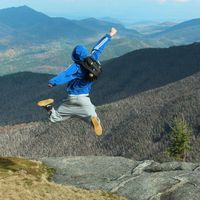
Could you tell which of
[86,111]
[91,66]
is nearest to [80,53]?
[91,66]

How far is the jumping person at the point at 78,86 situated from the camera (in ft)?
82.4

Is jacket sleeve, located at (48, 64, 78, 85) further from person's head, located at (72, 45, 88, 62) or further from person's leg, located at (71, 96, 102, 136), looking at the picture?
person's leg, located at (71, 96, 102, 136)

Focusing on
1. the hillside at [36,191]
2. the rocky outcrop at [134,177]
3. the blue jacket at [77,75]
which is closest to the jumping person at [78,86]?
the blue jacket at [77,75]

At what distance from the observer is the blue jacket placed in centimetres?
2492

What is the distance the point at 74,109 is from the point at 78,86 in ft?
6.77

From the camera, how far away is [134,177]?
47500mm

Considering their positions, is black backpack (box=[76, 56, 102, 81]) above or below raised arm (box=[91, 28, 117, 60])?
below

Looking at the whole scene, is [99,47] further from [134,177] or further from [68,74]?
[134,177]

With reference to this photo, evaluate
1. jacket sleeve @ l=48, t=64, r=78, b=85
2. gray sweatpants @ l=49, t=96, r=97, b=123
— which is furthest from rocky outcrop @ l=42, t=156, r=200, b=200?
jacket sleeve @ l=48, t=64, r=78, b=85

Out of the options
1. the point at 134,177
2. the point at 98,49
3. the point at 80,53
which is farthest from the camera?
the point at 134,177

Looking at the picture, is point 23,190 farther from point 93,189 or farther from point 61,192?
point 93,189

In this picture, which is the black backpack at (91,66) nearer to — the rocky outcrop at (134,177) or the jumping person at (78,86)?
→ the jumping person at (78,86)

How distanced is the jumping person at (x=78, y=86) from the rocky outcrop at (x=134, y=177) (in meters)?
14.0

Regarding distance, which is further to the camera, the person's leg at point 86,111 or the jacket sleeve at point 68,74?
the person's leg at point 86,111
